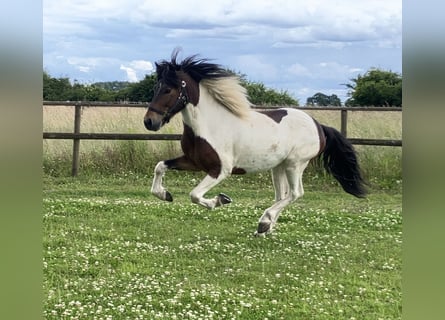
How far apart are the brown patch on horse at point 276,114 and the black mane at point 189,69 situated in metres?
0.44

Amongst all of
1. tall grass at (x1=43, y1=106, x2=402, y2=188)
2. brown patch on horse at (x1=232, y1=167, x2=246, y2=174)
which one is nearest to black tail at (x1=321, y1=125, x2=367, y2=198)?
brown patch on horse at (x1=232, y1=167, x2=246, y2=174)

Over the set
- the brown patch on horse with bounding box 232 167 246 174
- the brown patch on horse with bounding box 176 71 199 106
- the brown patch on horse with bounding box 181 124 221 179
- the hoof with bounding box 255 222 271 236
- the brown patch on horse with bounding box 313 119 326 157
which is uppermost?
the brown patch on horse with bounding box 176 71 199 106

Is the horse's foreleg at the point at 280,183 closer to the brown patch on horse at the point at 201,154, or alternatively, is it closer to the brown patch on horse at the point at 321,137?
the brown patch on horse at the point at 321,137

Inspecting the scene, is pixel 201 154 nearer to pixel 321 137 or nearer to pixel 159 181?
pixel 159 181

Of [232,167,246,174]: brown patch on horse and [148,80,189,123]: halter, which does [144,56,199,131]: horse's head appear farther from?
[232,167,246,174]: brown patch on horse

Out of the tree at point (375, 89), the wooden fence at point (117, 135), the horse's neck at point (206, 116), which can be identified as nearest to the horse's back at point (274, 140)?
the horse's neck at point (206, 116)

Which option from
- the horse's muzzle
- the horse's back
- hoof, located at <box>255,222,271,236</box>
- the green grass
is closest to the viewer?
the green grass

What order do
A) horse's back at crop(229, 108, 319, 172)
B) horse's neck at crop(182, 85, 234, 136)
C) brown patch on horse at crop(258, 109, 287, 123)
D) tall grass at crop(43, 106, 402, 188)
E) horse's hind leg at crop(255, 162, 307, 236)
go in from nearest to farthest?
horse's neck at crop(182, 85, 234, 136) → horse's back at crop(229, 108, 319, 172) → brown patch on horse at crop(258, 109, 287, 123) → horse's hind leg at crop(255, 162, 307, 236) → tall grass at crop(43, 106, 402, 188)

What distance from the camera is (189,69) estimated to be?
11.5 feet

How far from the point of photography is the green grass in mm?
3035

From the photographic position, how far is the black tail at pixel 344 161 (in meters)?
4.27

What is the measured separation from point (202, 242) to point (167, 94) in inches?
56.9
